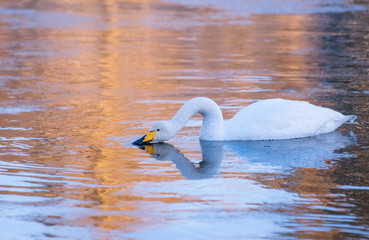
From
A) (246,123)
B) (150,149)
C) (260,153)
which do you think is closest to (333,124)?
(246,123)

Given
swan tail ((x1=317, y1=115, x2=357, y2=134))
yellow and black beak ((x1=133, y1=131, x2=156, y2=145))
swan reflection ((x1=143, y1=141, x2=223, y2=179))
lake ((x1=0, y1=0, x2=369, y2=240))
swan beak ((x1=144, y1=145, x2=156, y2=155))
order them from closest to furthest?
lake ((x1=0, y1=0, x2=369, y2=240))
swan reflection ((x1=143, y1=141, x2=223, y2=179))
swan beak ((x1=144, y1=145, x2=156, y2=155))
yellow and black beak ((x1=133, y1=131, x2=156, y2=145))
swan tail ((x1=317, y1=115, x2=357, y2=134))

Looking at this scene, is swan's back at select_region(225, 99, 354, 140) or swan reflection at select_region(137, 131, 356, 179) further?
swan's back at select_region(225, 99, 354, 140)

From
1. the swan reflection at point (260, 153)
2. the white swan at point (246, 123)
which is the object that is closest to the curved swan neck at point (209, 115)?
the white swan at point (246, 123)

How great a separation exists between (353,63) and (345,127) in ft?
18.4

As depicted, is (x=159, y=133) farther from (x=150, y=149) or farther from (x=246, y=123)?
(x=246, y=123)

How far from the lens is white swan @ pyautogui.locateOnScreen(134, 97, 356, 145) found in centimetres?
799

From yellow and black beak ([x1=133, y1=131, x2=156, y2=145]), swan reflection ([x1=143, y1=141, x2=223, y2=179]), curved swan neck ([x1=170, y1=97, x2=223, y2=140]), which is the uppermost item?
curved swan neck ([x1=170, y1=97, x2=223, y2=140])

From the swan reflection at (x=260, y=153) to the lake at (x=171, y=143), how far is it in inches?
0.9

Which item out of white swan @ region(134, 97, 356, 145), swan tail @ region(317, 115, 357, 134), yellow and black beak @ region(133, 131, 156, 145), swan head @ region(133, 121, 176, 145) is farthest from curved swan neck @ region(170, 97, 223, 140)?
swan tail @ region(317, 115, 357, 134)

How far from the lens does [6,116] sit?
9328mm

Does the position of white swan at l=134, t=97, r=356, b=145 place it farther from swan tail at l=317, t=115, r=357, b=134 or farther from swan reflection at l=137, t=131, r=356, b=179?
swan tail at l=317, t=115, r=357, b=134

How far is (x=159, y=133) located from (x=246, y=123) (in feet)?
3.49

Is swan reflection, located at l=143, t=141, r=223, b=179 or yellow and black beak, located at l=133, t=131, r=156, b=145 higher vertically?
yellow and black beak, located at l=133, t=131, r=156, b=145

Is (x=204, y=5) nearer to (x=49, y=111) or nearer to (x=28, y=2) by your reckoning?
(x=28, y=2)
